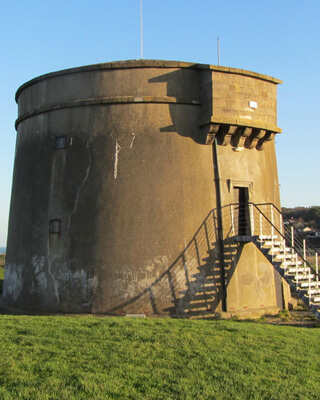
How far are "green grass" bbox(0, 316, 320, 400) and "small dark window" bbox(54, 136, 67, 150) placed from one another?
5681 mm

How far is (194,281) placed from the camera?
1371cm

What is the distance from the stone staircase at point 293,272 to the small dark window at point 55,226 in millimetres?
5254

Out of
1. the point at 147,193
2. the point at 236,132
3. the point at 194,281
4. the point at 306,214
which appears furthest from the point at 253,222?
the point at 306,214

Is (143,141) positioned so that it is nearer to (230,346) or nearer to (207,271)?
(207,271)

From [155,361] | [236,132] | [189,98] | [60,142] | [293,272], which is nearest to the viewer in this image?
[155,361]

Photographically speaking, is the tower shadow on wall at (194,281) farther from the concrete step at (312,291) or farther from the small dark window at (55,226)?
the small dark window at (55,226)

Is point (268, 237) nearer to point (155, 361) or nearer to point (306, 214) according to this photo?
point (155, 361)

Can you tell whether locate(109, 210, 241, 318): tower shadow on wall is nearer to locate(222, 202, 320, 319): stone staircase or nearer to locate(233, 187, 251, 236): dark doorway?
locate(222, 202, 320, 319): stone staircase

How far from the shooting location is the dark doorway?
1480 cm

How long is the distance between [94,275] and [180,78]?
19.0ft

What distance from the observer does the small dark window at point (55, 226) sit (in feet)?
47.0

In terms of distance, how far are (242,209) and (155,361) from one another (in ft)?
25.5

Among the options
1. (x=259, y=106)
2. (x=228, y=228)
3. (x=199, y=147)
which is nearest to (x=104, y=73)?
(x=199, y=147)

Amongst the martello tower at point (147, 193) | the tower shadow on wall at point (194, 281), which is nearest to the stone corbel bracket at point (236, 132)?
the martello tower at point (147, 193)
